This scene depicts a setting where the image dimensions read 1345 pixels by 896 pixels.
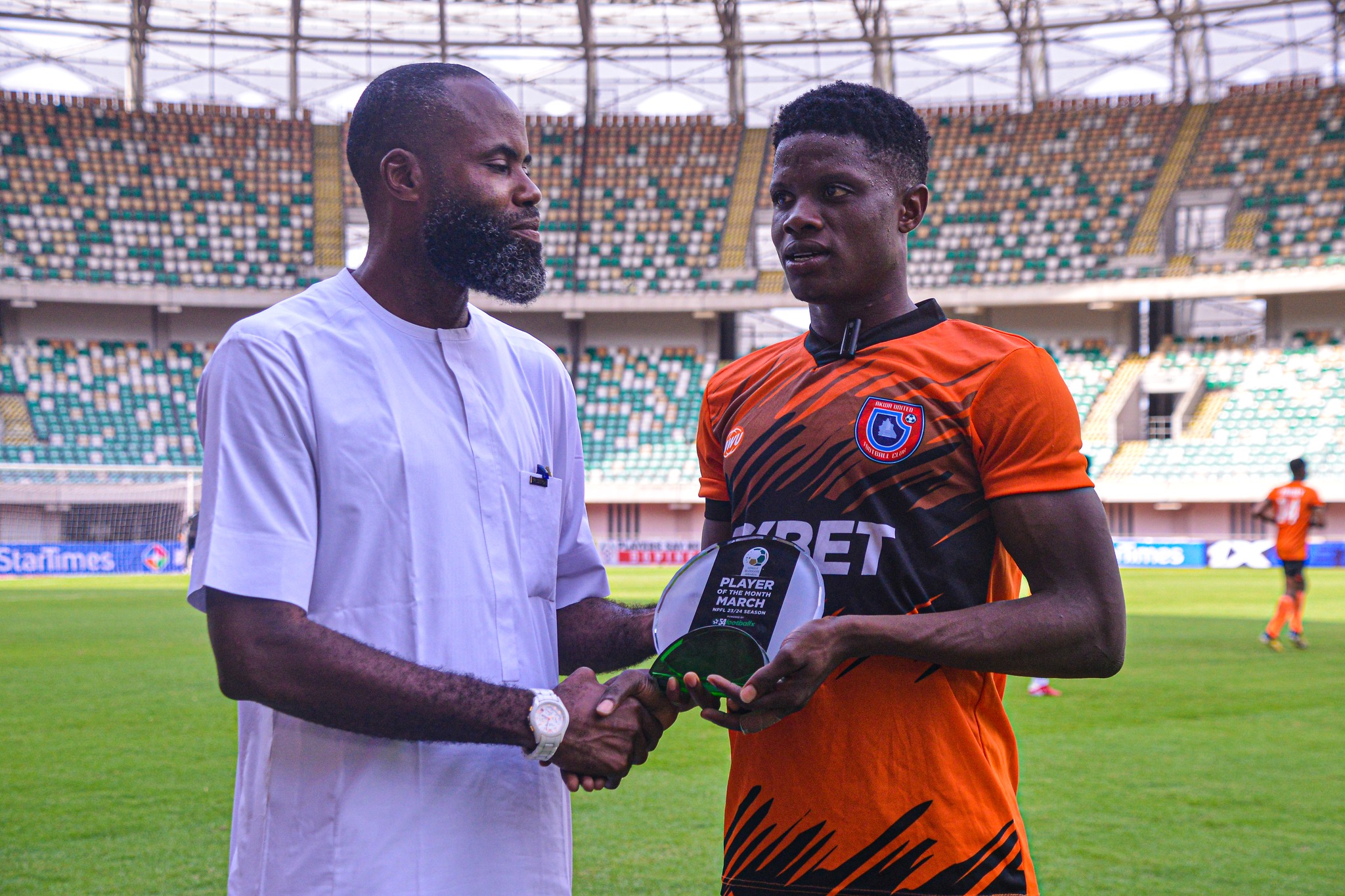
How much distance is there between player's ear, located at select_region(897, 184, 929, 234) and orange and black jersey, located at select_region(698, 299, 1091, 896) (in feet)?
0.92

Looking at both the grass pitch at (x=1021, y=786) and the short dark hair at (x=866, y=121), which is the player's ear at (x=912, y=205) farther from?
the grass pitch at (x=1021, y=786)

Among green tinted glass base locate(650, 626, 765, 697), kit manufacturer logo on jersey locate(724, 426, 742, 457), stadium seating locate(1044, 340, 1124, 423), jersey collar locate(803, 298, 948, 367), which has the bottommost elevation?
green tinted glass base locate(650, 626, 765, 697)

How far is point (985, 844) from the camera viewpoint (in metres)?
2.14

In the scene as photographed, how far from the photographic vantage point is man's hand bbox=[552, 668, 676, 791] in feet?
7.29

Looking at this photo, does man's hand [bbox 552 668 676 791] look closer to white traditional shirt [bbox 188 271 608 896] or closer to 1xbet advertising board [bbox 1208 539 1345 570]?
white traditional shirt [bbox 188 271 608 896]

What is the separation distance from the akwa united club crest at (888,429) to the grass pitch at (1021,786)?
3.27 m

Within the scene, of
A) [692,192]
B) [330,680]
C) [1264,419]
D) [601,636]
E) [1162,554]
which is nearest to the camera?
[330,680]

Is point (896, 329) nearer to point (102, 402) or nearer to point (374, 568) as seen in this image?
point (374, 568)

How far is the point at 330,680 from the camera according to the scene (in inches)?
81.6

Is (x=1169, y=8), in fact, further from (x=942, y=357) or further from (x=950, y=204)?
(x=942, y=357)

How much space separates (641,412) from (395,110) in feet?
113

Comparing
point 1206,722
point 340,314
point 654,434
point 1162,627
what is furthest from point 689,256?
point 340,314

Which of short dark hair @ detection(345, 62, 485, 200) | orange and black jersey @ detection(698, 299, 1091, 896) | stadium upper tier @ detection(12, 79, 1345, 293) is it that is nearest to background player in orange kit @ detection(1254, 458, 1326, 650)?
orange and black jersey @ detection(698, 299, 1091, 896)

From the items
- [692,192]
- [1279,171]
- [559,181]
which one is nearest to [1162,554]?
[1279,171]
